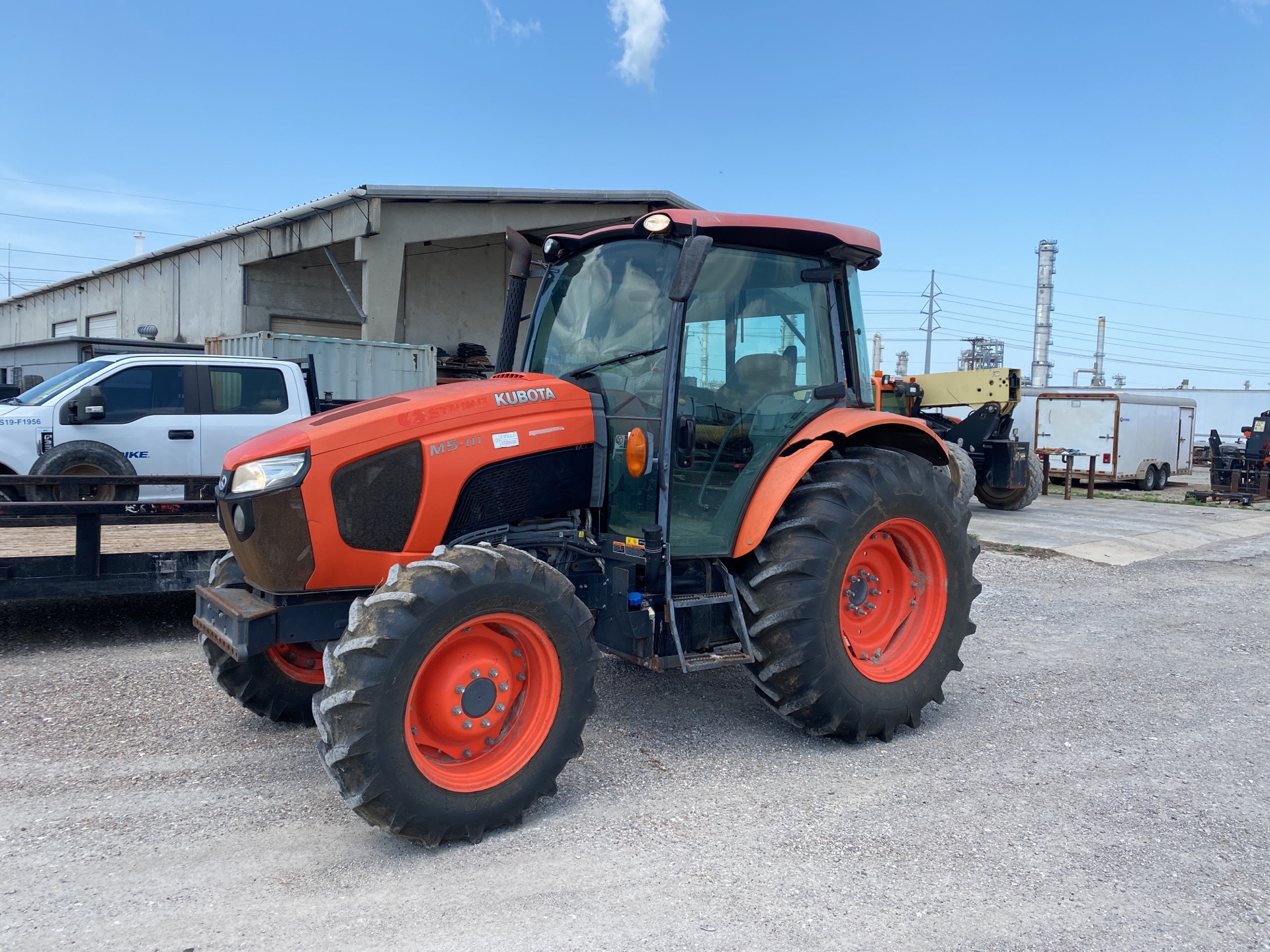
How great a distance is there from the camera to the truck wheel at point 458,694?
131 inches

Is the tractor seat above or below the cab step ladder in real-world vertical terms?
above

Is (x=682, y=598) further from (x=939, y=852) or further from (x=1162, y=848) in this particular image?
(x=1162, y=848)

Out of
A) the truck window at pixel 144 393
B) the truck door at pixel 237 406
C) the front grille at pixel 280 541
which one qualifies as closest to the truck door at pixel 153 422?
the truck window at pixel 144 393

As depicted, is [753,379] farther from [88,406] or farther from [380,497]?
[88,406]

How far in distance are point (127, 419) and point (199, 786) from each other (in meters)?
5.99

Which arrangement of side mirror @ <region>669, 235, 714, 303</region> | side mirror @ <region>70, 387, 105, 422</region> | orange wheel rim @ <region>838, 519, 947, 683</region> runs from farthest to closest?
side mirror @ <region>70, 387, 105, 422</region>, orange wheel rim @ <region>838, 519, 947, 683</region>, side mirror @ <region>669, 235, 714, 303</region>

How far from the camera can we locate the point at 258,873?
327 cm

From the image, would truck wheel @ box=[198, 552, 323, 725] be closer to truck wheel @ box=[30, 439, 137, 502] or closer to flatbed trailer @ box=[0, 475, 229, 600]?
flatbed trailer @ box=[0, 475, 229, 600]

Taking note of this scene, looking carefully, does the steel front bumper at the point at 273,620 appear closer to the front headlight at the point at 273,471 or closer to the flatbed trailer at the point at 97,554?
the front headlight at the point at 273,471

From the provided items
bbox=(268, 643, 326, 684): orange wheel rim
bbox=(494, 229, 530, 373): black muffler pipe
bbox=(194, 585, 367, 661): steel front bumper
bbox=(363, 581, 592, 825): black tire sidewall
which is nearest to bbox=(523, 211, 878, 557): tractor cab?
bbox=(494, 229, 530, 373): black muffler pipe

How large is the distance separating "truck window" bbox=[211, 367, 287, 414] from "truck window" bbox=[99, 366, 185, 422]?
Answer: 1.03 feet

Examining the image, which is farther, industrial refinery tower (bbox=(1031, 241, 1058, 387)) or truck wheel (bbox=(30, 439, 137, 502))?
industrial refinery tower (bbox=(1031, 241, 1058, 387))

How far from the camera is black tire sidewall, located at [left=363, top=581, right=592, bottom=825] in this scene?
3.35 m

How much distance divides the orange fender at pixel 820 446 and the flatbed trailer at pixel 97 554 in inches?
134
